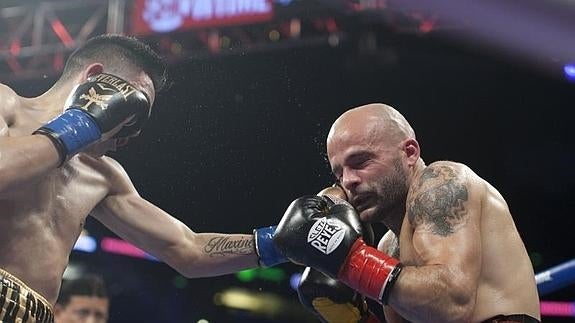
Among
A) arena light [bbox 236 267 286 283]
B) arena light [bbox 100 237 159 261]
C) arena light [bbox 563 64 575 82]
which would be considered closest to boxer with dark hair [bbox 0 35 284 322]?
arena light [bbox 563 64 575 82]

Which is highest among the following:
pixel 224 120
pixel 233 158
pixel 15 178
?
pixel 15 178

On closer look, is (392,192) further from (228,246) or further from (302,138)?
(302,138)

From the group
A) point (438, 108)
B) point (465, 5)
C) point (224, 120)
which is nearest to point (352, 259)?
point (465, 5)

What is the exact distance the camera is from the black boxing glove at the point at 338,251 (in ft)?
6.39

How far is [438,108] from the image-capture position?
857 cm

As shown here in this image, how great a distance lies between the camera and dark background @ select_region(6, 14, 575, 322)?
7.32 m

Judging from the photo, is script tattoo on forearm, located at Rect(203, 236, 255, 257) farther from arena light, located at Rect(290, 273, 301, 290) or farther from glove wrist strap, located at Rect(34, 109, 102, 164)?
arena light, located at Rect(290, 273, 301, 290)

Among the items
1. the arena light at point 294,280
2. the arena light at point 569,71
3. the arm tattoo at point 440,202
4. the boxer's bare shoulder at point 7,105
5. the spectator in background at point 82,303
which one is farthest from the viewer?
the arena light at point 294,280

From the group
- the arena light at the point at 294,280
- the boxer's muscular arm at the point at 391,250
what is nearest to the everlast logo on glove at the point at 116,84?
the boxer's muscular arm at the point at 391,250

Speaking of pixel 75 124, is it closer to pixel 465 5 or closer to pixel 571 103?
pixel 465 5

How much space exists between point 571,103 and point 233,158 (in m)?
3.74

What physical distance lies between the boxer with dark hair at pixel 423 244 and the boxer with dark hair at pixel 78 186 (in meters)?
0.60

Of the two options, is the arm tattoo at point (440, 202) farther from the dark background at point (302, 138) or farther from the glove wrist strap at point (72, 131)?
the dark background at point (302, 138)

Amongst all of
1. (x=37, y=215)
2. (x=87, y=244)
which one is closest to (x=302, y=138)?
(x=87, y=244)
